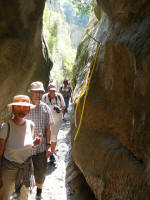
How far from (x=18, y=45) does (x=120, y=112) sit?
4.41 metres

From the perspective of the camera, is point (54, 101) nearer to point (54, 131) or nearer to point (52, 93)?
point (52, 93)

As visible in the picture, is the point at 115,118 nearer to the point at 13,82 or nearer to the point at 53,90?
the point at 53,90

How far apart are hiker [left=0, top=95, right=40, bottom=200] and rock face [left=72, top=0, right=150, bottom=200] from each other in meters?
1.42

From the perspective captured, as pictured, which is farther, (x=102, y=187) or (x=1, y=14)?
(x=1, y=14)

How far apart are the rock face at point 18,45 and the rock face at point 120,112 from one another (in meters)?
3.19

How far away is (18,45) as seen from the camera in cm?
705

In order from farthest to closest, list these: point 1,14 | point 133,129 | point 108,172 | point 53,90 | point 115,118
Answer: point 1,14
point 53,90
point 115,118
point 108,172
point 133,129

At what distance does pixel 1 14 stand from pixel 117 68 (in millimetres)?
4247

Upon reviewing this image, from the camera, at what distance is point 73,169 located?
19.4ft

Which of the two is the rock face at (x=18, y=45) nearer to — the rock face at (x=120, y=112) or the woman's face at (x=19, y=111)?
the rock face at (x=120, y=112)

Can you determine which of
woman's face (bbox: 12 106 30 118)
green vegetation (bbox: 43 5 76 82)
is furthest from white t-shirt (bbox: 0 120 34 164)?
green vegetation (bbox: 43 5 76 82)

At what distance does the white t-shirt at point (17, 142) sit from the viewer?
120 inches

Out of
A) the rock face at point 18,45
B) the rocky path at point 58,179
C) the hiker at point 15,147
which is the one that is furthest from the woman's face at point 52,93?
the hiker at point 15,147

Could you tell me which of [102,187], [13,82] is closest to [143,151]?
[102,187]
